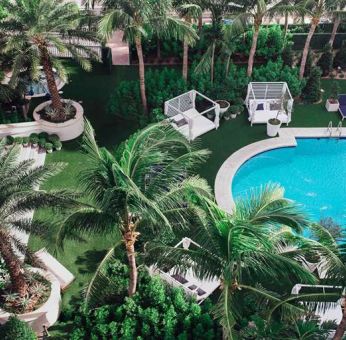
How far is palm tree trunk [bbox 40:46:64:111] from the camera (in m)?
22.1

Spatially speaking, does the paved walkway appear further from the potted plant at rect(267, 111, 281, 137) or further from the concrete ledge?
the potted plant at rect(267, 111, 281, 137)

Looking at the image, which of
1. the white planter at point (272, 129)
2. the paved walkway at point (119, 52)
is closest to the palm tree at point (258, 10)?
the white planter at point (272, 129)

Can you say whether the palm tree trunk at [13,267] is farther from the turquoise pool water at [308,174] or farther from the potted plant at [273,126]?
the potted plant at [273,126]

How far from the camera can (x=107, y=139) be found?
24828mm

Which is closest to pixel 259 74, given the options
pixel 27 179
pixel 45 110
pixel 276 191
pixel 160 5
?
pixel 160 5

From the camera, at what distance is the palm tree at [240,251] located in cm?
1204

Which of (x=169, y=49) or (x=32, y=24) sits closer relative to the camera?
(x=32, y=24)

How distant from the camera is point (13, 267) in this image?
15484 millimetres

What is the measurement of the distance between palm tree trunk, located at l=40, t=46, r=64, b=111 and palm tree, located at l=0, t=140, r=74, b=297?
7829 mm

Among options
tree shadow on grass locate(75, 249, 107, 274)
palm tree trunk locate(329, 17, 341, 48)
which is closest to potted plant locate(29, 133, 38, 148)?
tree shadow on grass locate(75, 249, 107, 274)

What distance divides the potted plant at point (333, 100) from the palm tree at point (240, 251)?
14.5 meters

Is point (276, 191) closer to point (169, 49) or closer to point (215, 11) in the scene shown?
point (215, 11)

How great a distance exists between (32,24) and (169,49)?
34.5 feet

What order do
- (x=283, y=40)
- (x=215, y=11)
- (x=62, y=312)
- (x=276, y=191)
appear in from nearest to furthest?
1. (x=276, y=191)
2. (x=62, y=312)
3. (x=215, y=11)
4. (x=283, y=40)
